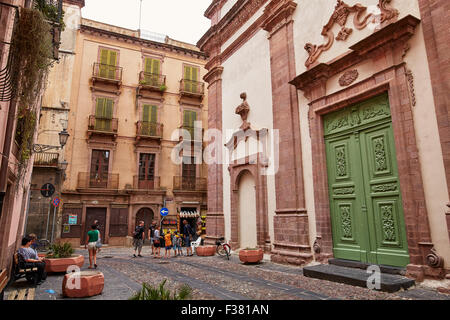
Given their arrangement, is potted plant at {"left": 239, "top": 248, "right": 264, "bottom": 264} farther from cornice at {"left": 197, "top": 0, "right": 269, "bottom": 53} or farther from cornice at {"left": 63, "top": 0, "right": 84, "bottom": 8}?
cornice at {"left": 63, "top": 0, "right": 84, "bottom": 8}

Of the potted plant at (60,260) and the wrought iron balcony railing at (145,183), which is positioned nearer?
the potted plant at (60,260)

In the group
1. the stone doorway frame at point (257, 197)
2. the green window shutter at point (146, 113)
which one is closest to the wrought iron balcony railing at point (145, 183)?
the green window shutter at point (146, 113)

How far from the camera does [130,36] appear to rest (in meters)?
21.4

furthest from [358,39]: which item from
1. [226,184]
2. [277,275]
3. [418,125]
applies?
[226,184]

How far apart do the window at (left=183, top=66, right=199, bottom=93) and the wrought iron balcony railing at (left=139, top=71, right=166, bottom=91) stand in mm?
1683

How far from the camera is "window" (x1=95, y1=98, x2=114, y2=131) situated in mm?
19578

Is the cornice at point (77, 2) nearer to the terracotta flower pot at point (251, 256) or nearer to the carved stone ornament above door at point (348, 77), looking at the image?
the carved stone ornament above door at point (348, 77)

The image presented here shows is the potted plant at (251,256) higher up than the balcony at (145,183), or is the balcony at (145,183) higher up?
the balcony at (145,183)

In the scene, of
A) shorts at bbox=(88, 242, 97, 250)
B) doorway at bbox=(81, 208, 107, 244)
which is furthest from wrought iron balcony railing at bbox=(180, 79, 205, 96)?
shorts at bbox=(88, 242, 97, 250)

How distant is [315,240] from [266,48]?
6.91 m

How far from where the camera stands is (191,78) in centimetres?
2309

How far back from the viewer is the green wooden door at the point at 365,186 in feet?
21.5

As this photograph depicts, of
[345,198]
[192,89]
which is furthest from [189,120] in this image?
[345,198]

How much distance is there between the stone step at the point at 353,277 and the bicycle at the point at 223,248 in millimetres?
3781
